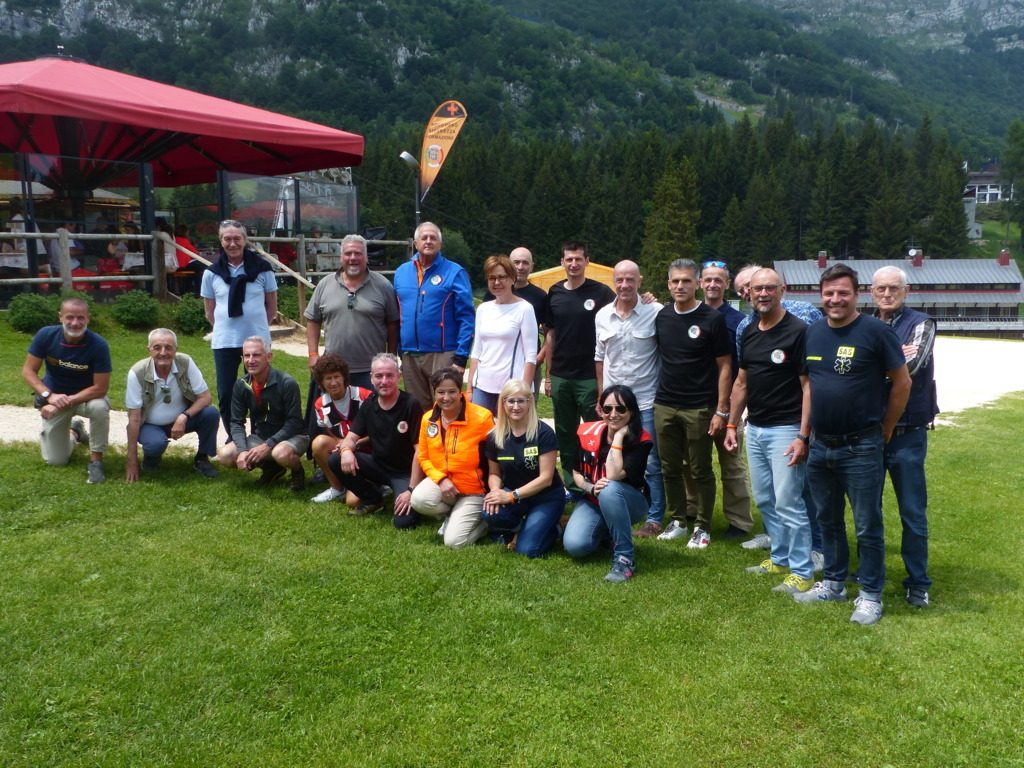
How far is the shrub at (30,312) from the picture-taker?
422 inches

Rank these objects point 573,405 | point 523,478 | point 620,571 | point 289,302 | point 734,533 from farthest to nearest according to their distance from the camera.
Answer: point 289,302 < point 573,405 < point 734,533 < point 523,478 < point 620,571

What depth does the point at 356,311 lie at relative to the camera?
5.98 m

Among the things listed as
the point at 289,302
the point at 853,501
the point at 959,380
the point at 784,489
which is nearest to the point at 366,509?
the point at 784,489

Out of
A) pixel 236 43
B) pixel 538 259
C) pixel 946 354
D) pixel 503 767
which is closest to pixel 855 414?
pixel 503 767

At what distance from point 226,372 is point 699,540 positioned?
12.5 feet

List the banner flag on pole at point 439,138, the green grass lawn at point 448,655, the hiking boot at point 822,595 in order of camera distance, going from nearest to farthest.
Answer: the green grass lawn at point 448,655 → the hiking boot at point 822,595 → the banner flag on pole at point 439,138

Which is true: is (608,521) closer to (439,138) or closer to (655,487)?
(655,487)

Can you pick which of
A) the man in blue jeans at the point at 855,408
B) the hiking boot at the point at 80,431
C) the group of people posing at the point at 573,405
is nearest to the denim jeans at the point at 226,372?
the group of people posing at the point at 573,405

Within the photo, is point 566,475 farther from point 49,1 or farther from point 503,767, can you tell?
point 49,1

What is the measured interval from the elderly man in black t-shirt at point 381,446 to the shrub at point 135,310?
7.39m

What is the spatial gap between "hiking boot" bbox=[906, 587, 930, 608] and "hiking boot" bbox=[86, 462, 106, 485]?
5488mm

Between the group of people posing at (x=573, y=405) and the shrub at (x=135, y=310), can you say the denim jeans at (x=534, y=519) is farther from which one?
the shrub at (x=135, y=310)

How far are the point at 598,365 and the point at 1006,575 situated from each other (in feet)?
9.40

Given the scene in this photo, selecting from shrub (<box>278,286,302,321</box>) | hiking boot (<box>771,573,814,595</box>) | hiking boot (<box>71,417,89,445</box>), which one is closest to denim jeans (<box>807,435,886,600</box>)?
hiking boot (<box>771,573,814,595</box>)
